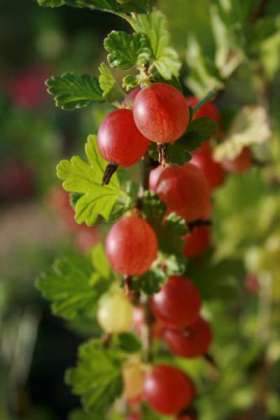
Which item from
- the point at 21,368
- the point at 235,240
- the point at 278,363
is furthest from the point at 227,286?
the point at 21,368

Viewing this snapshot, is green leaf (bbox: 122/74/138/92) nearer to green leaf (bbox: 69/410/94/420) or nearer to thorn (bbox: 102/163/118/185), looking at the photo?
thorn (bbox: 102/163/118/185)

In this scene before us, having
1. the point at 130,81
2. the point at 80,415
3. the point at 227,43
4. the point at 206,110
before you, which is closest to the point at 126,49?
the point at 130,81

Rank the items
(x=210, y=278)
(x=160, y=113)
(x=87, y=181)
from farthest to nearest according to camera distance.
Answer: (x=210, y=278) < (x=87, y=181) < (x=160, y=113)

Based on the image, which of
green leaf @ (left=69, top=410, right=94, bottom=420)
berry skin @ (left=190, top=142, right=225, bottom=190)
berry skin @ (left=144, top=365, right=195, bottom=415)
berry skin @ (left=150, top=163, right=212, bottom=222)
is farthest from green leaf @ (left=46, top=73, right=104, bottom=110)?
green leaf @ (left=69, top=410, right=94, bottom=420)

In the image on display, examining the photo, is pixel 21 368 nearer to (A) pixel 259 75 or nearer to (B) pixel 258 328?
(B) pixel 258 328

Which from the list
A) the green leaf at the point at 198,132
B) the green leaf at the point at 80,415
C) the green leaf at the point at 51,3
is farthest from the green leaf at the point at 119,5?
the green leaf at the point at 80,415

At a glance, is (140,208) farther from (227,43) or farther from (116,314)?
(227,43)

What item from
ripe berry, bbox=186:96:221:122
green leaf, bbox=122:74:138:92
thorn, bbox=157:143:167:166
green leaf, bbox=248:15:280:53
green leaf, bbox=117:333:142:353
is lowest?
green leaf, bbox=117:333:142:353
